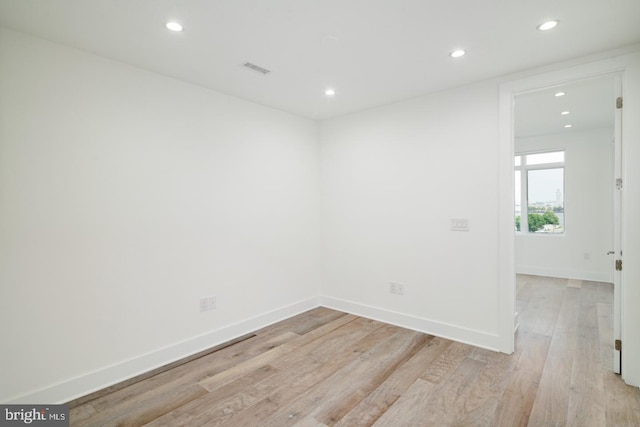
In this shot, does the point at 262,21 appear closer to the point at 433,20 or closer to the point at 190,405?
the point at 433,20

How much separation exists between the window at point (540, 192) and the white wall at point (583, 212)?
0.19 m

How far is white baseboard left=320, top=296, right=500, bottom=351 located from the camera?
311 centimetres

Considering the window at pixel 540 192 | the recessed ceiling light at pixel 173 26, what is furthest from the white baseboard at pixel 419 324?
the window at pixel 540 192

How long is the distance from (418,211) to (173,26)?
9.28ft

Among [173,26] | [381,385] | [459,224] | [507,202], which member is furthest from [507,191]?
[173,26]

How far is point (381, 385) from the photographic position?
2.49 m

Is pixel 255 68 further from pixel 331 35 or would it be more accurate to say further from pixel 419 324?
pixel 419 324

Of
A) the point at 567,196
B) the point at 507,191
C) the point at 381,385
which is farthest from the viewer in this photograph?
the point at 567,196

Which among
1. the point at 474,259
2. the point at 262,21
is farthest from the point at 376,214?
the point at 262,21

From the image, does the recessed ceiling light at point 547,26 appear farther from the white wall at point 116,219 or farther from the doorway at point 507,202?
the white wall at point 116,219

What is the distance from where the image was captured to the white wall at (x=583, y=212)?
5492mm

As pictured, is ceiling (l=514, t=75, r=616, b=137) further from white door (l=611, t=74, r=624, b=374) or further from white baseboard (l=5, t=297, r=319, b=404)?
white baseboard (l=5, t=297, r=319, b=404)

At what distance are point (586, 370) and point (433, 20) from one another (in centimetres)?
306

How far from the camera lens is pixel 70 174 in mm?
2363
